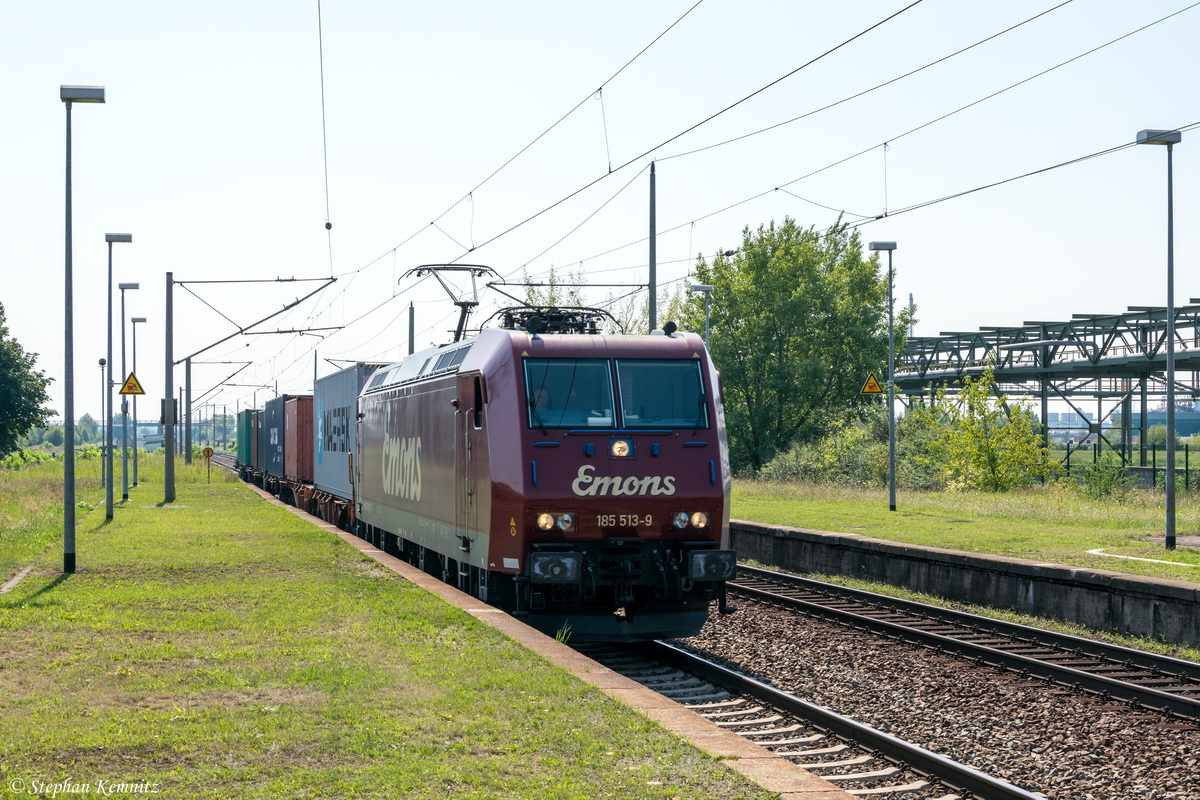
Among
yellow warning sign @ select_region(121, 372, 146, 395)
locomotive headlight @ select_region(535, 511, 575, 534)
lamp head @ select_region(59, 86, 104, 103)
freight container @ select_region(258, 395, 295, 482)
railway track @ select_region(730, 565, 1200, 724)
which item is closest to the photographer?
railway track @ select_region(730, 565, 1200, 724)

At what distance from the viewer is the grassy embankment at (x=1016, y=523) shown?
16844mm

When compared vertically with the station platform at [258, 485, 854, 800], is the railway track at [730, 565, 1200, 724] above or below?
below

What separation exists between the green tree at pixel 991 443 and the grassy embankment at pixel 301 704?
23231 millimetres

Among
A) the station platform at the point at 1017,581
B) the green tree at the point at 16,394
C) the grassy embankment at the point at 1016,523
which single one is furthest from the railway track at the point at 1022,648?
the green tree at the point at 16,394

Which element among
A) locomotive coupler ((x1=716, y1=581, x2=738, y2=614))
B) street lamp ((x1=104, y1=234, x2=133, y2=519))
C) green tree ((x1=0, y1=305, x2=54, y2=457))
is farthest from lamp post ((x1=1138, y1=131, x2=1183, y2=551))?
green tree ((x1=0, y1=305, x2=54, y2=457))

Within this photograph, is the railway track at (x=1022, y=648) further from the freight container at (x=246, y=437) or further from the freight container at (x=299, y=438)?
the freight container at (x=246, y=437)

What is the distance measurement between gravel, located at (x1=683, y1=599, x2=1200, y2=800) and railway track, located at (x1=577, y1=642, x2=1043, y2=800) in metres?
0.56

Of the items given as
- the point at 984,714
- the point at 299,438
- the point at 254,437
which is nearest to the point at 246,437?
the point at 254,437

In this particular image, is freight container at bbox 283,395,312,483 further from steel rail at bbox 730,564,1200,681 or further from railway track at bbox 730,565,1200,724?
railway track at bbox 730,565,1200,724

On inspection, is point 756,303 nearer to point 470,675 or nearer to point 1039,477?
point 1039,477

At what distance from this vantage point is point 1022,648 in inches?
516

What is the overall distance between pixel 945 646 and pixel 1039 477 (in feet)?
77.0

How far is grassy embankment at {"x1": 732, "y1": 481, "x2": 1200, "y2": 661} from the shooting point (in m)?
16.8

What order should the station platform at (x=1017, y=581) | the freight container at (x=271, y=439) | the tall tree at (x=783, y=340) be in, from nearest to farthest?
1. the station platform at (x=1017, y=581)
2. the freight container at (x=271, y=439)
3. the tall tree at (x=783, y=340)
